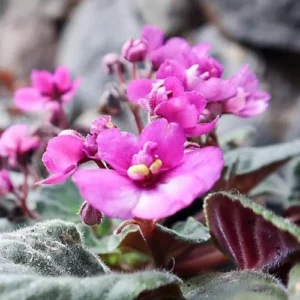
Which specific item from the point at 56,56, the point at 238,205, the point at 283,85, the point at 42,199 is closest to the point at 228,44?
the point at 283,85

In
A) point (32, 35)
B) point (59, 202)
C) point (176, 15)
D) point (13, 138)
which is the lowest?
point (32, 35)

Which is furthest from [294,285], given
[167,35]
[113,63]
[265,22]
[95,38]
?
[95,38]

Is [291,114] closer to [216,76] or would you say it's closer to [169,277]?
[216,76]

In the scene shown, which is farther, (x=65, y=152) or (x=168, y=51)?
(x=168, y=51)

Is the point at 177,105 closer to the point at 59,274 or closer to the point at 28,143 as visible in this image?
the point at 59,274

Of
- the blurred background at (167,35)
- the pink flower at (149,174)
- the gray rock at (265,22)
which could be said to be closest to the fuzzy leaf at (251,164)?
the pink flower at (149,174)

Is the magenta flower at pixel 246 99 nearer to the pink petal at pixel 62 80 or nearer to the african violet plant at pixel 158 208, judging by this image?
the african violet plant at pixel 158 208

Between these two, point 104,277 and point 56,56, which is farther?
point 56,56
